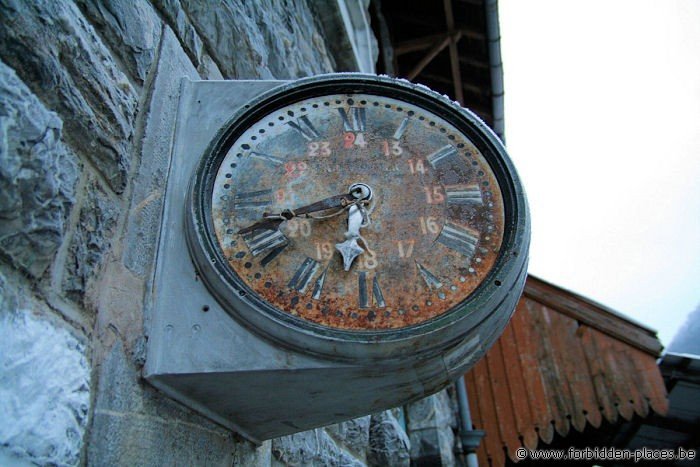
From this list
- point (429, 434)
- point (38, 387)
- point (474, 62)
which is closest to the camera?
point (38, 387)

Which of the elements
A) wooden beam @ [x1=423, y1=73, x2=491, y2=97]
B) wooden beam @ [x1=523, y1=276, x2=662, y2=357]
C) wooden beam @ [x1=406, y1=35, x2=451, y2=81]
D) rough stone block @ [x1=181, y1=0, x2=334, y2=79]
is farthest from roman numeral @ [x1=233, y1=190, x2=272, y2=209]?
wooden beam @ [x1=423, y1=73, x2=491, y2=97]

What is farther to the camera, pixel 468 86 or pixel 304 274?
pixel 468 86

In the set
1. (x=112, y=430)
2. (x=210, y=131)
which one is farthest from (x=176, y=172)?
(x=112, y=430)

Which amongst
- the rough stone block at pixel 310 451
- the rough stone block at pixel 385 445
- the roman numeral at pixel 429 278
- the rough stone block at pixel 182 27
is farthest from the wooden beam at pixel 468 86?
the roman numeral at pixel 429 278

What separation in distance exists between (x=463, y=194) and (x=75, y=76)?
2.73 ft

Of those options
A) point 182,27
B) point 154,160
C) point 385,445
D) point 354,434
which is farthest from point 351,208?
point 385,445

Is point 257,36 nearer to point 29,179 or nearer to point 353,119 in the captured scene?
point 353,119

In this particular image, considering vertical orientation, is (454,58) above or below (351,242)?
above

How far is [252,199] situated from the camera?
1.31m

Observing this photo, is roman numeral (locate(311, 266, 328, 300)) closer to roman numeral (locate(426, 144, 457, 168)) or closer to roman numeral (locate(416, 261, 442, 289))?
roman numeral (locate(416, 261, 442, 289))

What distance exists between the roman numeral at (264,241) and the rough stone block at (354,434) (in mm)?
1268

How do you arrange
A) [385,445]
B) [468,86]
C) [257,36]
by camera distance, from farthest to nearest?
[468,86], [385,445], [257,36]

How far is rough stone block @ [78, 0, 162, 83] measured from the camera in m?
1.24

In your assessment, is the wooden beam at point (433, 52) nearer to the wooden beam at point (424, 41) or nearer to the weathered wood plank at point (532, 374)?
the wooden beam at point (424, 41)
